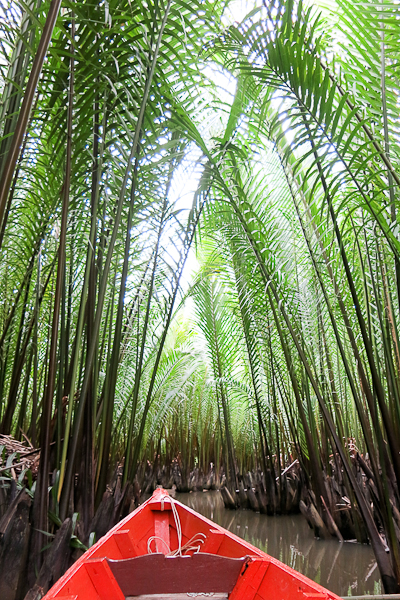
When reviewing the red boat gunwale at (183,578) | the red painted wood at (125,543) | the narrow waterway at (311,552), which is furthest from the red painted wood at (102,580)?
the narrow waterway at (311,552)

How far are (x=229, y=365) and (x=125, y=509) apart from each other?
3.55 metres

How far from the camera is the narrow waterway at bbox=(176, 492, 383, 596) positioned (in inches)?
98.2

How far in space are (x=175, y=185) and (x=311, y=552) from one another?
2.94 meters

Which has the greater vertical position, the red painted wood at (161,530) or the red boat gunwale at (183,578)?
the red boat gunwale at (183,578)

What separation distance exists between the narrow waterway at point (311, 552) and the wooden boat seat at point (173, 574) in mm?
1283

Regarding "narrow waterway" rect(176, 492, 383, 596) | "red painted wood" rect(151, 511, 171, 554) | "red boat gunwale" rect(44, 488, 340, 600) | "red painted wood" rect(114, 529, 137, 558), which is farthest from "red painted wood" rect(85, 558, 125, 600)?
"narrow waterway" rect(176, 492, 383, 596)

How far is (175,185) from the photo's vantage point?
3.25m

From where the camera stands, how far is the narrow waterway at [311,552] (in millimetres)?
2494

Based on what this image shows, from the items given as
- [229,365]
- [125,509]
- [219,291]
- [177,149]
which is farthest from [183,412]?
[177,149]

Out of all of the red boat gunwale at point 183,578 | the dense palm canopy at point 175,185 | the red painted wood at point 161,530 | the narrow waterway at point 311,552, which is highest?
the dense palm canopy at point 175,185

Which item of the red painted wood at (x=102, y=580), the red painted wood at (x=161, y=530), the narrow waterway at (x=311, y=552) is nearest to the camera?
the red painted wood at (x=102, y=580)

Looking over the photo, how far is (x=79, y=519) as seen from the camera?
215cm

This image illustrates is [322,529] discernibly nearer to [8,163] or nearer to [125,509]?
[125,509]

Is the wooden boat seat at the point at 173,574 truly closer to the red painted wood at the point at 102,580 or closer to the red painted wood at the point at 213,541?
the red painted wood at the point at 102,580
